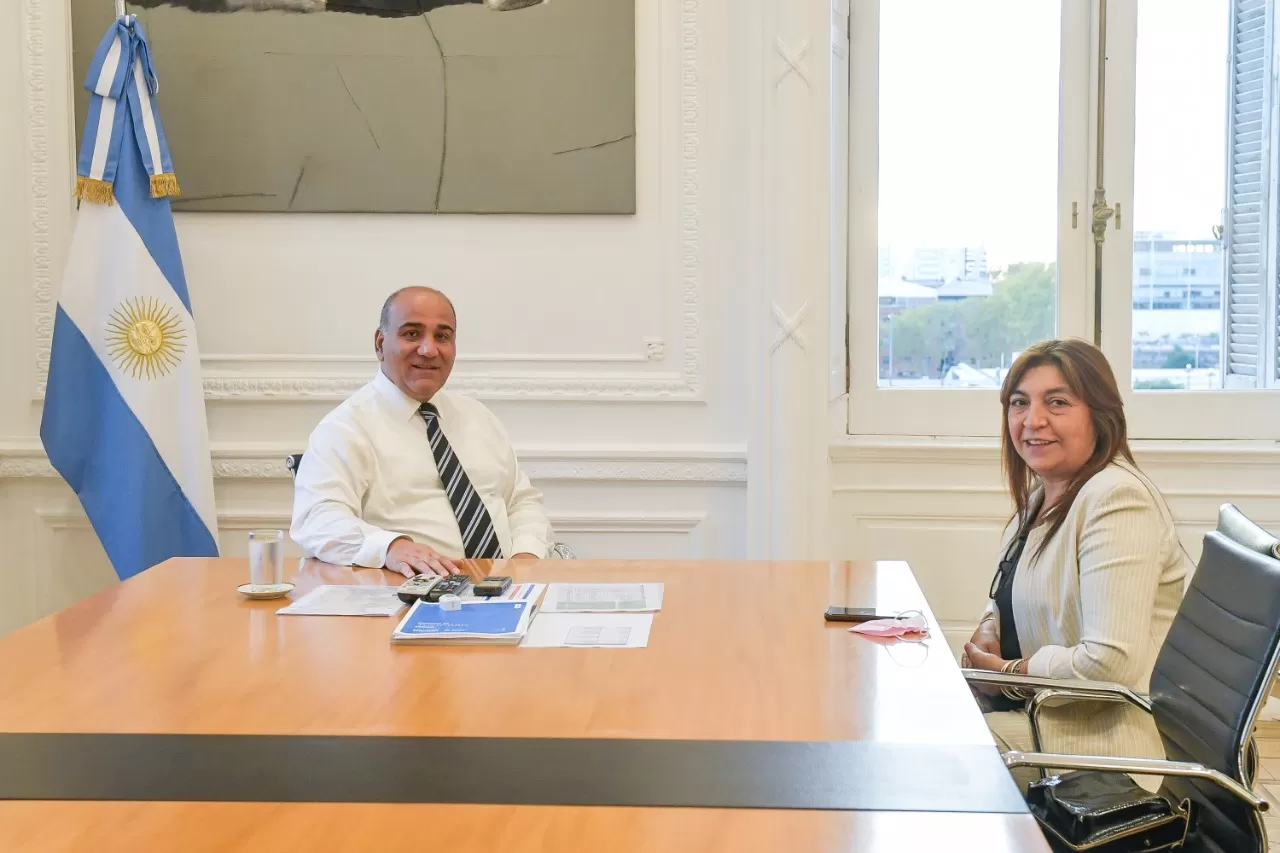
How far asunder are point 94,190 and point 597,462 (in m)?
1.86

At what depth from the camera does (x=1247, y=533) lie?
6.40 feet

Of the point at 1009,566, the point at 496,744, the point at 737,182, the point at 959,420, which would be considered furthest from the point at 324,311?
the point at 496,744

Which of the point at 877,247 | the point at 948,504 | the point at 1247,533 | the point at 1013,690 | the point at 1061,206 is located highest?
the point at 1061,206

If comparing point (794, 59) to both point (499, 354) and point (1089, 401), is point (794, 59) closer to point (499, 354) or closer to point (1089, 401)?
point (499, 354)

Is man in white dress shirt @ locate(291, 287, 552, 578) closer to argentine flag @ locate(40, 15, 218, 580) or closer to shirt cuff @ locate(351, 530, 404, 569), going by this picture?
shirt cuff @ locate(351, 530, 404, 569)

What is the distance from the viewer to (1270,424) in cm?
395

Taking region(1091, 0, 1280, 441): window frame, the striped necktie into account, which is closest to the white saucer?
the striped necktie

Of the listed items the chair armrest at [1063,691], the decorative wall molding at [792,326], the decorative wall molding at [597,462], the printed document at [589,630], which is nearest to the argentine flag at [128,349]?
the decorative wall molding at [597,462]

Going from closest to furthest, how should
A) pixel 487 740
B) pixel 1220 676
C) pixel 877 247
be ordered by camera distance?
1. pixel 487 740
2. pixel 1220 676
3. pixel 877 247

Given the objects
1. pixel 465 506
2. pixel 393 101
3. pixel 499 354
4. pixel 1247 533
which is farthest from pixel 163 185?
pixel 1247 533

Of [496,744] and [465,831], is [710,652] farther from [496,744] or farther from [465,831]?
[465,831]

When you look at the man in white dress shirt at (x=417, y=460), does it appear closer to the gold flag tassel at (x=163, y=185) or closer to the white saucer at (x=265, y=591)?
the white saucer at (x=265, y=591)

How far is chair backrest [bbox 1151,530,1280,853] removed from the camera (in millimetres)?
1719

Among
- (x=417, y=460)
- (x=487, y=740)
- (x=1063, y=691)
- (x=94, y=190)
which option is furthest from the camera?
(x=94, y=190)
